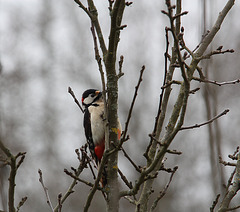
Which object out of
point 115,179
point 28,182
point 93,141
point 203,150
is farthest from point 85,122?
point 28,182

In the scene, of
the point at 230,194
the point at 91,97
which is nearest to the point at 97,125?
the point at 91,97

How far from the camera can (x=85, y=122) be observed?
4.73 m

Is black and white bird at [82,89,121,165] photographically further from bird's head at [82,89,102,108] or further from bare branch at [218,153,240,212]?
bare branch at [218,153,240,212]

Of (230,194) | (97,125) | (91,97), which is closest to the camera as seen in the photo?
(230,194)

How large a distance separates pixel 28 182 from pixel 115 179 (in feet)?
42.0

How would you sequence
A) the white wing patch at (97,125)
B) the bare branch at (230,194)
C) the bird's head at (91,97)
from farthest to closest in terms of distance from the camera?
the bird's head at (91,97), the white wing patch at (97,125), the bare branch at (230,194)

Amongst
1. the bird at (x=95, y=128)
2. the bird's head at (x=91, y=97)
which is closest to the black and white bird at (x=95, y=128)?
the bird at (x=95, y=128)

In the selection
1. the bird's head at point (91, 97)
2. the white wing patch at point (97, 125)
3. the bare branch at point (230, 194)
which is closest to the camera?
the bare branch at point (230, 194)

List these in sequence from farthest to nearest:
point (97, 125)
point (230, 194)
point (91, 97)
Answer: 1. point (91, 97)
2. point (97, 125)
3. point (230, 194)

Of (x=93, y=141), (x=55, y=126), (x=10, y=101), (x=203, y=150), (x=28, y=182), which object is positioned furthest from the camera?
(x=55, y=126)

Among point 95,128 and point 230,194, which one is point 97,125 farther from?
point 230,194

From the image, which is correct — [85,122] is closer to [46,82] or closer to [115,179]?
[115,179]

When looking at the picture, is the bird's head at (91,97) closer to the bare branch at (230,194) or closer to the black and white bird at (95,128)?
the black and white bird at (95,128)


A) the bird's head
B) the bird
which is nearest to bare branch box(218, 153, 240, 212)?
the bird
